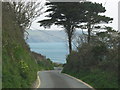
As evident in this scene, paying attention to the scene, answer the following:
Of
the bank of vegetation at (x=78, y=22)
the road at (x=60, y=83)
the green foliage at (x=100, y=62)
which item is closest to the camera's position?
the green foliage at (x=100, y=62)

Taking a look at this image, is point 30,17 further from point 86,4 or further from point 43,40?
point 43,40

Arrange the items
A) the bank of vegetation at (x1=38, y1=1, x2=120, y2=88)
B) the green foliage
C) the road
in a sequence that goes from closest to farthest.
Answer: the green foliage
the road
the bank of vegetation at (x1=38, y1=1, x2=120, y2=88)

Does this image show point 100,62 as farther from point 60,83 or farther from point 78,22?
point 78,22

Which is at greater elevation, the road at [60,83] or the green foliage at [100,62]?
the green foliage at [100,62]

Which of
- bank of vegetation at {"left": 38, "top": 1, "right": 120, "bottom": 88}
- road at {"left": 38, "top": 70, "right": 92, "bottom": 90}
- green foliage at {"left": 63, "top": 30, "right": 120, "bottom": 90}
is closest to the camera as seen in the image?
green foliage at {"left": 63, "top": 30, "right": 120, "bottom": 90}

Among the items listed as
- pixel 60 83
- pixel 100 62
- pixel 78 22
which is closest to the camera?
pixel 60 83

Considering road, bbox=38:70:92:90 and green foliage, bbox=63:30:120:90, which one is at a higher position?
green foliage, bbox=63:30:120:90

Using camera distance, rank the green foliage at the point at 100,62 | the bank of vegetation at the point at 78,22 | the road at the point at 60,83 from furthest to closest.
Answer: the bank of vegetation at the point at 78,22 → the road at the point at 60,83 → the green foliage at the point at 100,62

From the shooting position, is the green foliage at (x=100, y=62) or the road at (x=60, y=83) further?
the road at (x=60, y=83)

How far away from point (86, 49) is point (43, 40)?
473 feet

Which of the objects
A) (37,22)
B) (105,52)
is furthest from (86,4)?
(105,52)

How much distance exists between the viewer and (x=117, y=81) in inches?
848

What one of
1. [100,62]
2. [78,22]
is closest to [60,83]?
[100,62]

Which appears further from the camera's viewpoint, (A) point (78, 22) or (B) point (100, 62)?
(A) point (78, 22)
